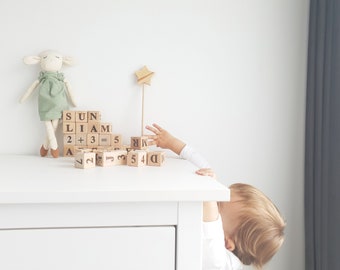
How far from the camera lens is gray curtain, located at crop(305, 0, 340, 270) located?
1204mm

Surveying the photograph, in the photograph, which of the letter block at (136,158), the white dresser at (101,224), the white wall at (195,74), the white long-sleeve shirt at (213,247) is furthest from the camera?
the white wall at (195,74)

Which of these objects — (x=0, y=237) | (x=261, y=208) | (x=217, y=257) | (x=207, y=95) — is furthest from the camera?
(x=207, y=95)

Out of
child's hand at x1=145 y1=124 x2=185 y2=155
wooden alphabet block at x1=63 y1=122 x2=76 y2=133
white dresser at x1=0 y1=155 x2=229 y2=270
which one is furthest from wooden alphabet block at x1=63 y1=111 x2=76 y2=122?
white dresser at x1=0 y1=155 x2=229 y2=270

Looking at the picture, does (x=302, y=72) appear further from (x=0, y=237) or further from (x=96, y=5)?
(x=0, y=237)

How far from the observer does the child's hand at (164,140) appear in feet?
4.12

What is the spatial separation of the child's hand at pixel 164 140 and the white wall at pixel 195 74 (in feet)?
0.17

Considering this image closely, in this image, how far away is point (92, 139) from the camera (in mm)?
1200

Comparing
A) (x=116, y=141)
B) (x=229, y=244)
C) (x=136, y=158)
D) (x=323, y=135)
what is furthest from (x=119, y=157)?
(x=323, y=135)

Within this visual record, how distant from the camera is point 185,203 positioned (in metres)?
0.77

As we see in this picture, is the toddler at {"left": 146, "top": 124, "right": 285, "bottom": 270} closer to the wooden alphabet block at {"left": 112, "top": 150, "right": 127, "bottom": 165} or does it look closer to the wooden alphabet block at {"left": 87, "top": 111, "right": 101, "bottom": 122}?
the wooden alphabet block at {"left": 112, "top": 150, "right": 127, "bottom": 165}

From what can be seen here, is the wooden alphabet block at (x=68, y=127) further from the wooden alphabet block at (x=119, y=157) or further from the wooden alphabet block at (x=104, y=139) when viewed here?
the wooden alphabet block at (x=119, y=157)

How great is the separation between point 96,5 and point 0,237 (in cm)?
84

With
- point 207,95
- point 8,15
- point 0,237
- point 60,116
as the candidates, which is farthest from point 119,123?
point 0,237

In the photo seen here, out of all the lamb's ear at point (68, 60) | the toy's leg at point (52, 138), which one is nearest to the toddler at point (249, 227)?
the toy's leg at point (52, 138)
